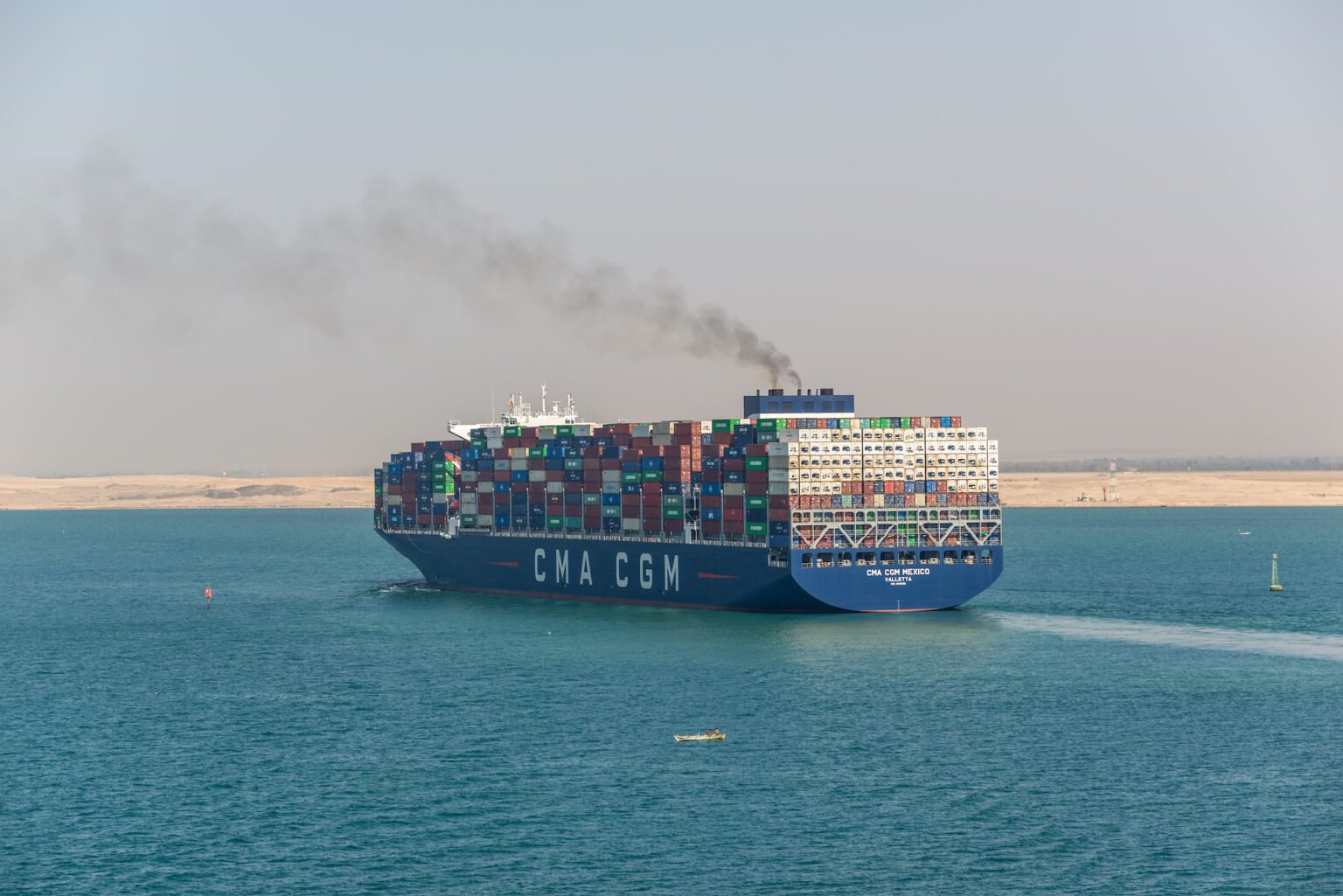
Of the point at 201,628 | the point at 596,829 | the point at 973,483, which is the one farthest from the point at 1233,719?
the point at 201,628

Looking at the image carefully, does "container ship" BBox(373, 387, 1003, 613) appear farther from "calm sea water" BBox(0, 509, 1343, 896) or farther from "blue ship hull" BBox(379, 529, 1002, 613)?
"calm sea water" BBox(0, 509, 1343, 896)

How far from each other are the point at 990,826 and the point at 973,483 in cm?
5785

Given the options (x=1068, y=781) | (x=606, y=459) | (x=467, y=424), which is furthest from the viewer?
(x=467, y=424)

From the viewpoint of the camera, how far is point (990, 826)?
56562 mm

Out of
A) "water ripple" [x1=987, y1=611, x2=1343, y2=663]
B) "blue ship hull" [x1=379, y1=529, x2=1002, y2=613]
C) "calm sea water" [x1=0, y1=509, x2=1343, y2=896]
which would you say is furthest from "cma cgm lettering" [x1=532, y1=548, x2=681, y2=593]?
"water ripple" [x1=987, y1=611, x2=1343, y2=663]

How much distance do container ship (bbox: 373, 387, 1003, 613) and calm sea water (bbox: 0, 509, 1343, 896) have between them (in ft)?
11.5

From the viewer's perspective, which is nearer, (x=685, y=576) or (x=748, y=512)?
(x=748, y=512)

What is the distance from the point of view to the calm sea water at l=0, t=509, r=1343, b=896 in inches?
2080

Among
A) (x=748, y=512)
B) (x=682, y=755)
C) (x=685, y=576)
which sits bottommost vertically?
(x=682, y=755)

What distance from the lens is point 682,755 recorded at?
67.7m

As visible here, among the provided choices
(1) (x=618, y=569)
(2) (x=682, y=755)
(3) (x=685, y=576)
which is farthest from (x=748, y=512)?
(2) (x=682, y=755)

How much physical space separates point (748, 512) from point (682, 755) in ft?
150

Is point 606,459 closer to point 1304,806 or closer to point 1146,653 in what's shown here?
point 1146,653

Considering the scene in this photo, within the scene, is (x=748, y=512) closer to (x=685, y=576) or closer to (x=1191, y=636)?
(x=685, y=576)
